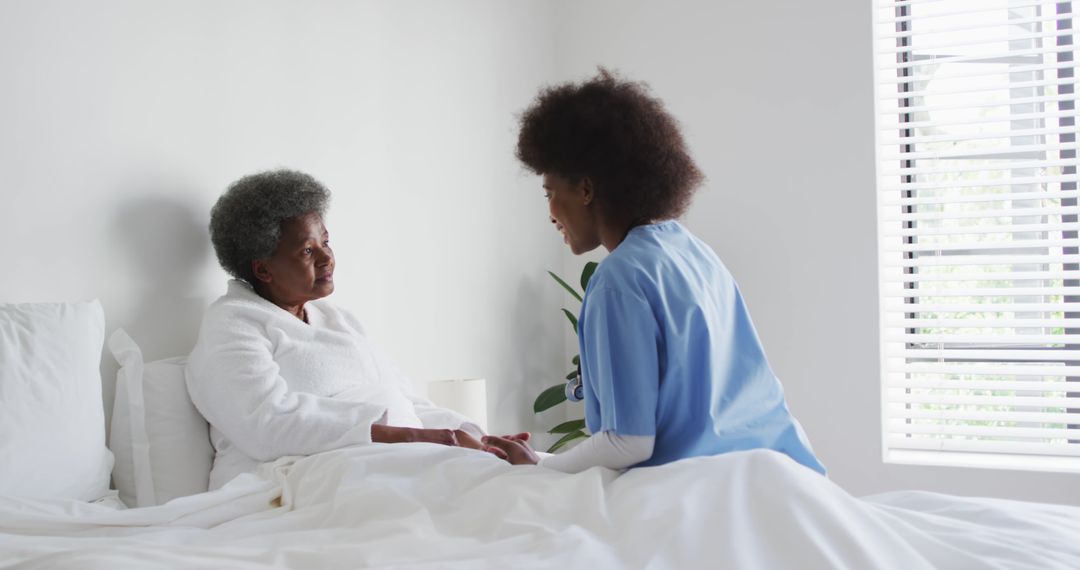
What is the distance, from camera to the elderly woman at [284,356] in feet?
6.82

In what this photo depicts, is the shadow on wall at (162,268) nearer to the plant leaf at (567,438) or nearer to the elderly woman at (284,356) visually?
the elderly woman at (284,356)

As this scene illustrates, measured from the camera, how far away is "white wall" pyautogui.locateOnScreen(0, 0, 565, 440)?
200 cm

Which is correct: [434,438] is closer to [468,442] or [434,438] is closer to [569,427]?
[468,442]

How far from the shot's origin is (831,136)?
360 cm

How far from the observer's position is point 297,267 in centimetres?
232

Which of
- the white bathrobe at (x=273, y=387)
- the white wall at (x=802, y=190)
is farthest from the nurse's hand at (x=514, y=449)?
the white wall at (x=802, y=190)

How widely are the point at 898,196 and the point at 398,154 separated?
6.39 feet

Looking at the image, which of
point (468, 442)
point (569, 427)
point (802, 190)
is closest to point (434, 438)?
point (468, 442)

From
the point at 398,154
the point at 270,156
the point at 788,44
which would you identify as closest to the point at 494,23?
the point at 398,154

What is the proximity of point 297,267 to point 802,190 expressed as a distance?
6.92ft

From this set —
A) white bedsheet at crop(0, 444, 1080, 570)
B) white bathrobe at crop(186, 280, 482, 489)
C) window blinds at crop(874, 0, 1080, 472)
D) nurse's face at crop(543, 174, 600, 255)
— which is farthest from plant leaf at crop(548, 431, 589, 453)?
white bedsheet at crop(0, 444, 1080, 570)

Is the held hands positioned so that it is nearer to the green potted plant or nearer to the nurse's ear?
the nurse's ear

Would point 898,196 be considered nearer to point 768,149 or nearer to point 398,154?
point 768,149

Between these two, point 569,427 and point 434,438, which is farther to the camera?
point 569,427
